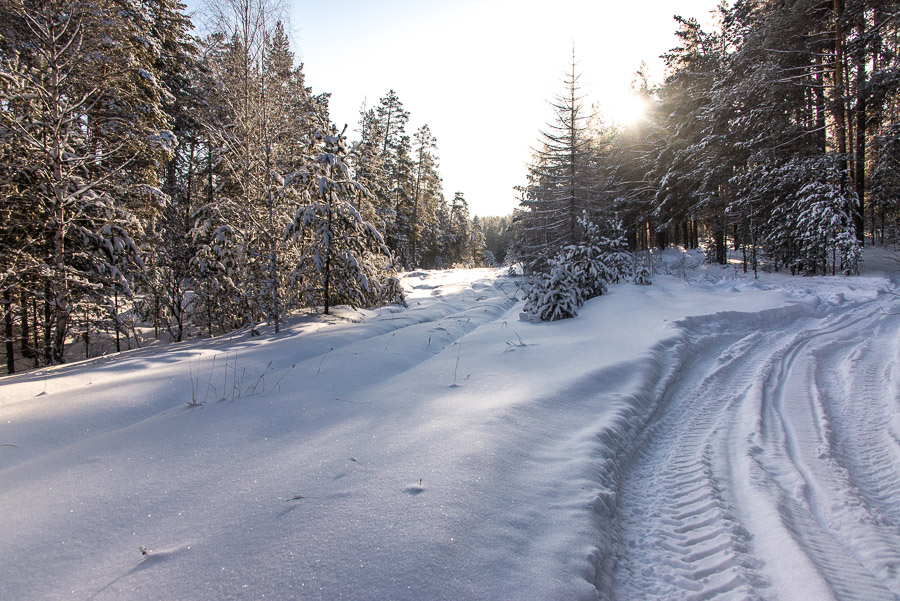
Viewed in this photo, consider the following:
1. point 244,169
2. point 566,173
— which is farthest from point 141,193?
point 566,173

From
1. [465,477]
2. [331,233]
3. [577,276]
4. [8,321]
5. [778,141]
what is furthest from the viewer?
[778,141]

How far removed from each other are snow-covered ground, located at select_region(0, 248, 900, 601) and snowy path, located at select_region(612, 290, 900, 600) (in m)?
0.01

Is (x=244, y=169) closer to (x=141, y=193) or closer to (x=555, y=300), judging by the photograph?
(x=141, y=193)

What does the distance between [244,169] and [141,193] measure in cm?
315

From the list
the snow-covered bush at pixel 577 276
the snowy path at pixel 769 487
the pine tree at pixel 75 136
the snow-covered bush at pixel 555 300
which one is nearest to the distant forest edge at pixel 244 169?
the pine tree at pixel 75 136

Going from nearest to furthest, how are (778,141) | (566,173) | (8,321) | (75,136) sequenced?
1. (8,321)
2. (75,136)
3. (778,141)
4. (566,173)

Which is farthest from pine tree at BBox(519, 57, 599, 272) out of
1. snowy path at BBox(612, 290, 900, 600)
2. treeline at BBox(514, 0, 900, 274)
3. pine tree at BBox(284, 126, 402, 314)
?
snowy path at BBox(612, 290, 900, 600)

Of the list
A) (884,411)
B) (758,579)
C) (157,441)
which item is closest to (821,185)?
(884,411)

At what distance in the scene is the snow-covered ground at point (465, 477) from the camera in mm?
1761

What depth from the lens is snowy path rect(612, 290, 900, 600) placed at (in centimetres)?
189

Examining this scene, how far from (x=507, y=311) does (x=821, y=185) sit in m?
11.7

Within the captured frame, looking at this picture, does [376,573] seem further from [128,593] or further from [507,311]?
[507,311]

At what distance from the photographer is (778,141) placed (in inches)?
578

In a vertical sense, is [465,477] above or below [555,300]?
below
